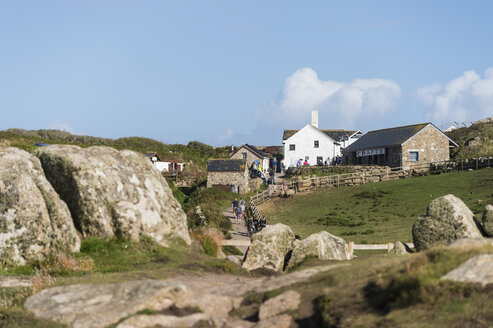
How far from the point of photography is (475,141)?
82438mm

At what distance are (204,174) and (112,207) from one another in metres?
61.8

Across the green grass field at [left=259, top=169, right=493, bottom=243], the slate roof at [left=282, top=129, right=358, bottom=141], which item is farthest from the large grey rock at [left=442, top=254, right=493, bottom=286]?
the slate roof at [left=282, top=129, right=358, bottom=141]

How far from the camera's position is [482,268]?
11.1m

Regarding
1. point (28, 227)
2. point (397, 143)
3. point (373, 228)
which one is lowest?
point (373, 228)

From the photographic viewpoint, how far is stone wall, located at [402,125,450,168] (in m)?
76.8

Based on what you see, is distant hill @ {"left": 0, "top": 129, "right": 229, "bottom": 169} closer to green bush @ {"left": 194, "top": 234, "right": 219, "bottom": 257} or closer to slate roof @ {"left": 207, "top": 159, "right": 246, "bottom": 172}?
slate roof @ {"left": 207, "top": 159, "right": 246, "bottom": 172}

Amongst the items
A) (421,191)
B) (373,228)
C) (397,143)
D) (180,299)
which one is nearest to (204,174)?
(397,143)

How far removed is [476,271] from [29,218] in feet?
49.2

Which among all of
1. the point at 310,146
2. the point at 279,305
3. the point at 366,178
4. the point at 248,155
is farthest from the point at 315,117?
the point at 279,305

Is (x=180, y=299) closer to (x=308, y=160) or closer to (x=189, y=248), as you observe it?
(x=189, y=248)

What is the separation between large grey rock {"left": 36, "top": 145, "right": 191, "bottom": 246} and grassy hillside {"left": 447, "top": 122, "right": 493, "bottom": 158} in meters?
62.7

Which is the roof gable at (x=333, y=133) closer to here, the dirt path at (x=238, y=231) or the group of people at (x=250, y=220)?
the dirt path at (x=238, y=231)

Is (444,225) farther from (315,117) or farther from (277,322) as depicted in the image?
(315,117)

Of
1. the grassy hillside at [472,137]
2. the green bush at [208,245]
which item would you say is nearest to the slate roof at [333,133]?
the grassy hillside at [472,137]
